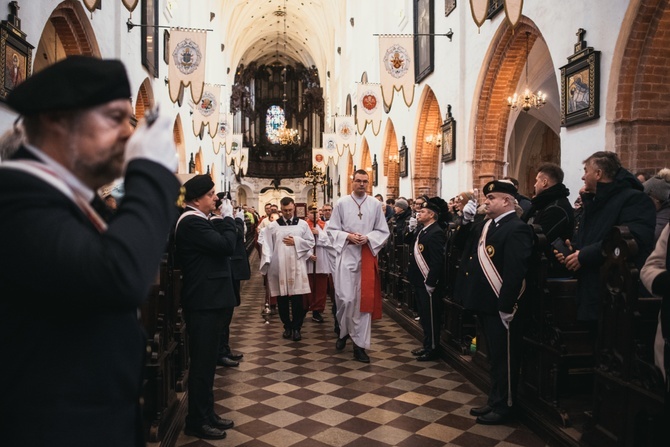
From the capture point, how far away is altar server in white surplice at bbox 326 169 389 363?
6.11 meters

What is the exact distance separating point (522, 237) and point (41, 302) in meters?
3.50

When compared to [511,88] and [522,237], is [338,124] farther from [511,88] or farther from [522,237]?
[522,237]

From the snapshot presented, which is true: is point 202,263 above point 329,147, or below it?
below

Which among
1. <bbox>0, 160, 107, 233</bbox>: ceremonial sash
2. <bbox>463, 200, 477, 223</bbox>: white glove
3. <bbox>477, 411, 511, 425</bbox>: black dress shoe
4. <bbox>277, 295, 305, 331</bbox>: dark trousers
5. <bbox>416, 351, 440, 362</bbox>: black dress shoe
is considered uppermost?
<bbox>0, 160, 107, 233</bbox>: ceremonial sash

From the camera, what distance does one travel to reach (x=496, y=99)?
37.2 ft

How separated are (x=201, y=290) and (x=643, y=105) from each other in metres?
6.01

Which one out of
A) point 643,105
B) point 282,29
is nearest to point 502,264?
point 643,105

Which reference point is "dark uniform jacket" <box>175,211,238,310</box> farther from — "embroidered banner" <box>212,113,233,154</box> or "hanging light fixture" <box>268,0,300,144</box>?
"hanging light fixture" <box>268,0,300,144</box>

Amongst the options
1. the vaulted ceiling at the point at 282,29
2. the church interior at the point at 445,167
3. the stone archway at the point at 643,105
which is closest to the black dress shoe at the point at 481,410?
the church interior at the point at 445,167

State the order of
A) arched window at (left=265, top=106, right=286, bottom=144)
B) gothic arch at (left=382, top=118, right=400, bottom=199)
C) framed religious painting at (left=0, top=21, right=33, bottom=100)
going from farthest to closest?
1. arched window at (left=265, top=106, right=286, bottom=144)
2. gothic arch at (left=382, top=118, right=400, bottom=199)
3. framed religious painting at (left=0, top=21, right=33, bottom=100)

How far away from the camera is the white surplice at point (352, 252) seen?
612 centimetres

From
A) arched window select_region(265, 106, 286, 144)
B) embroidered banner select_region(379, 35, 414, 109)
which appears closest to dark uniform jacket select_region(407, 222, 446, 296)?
embroidered banner select_region(379, 35, 414, 109)

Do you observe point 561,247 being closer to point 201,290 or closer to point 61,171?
point 201,290

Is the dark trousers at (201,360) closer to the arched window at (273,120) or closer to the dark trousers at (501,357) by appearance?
the dark trousers at (501,357)
